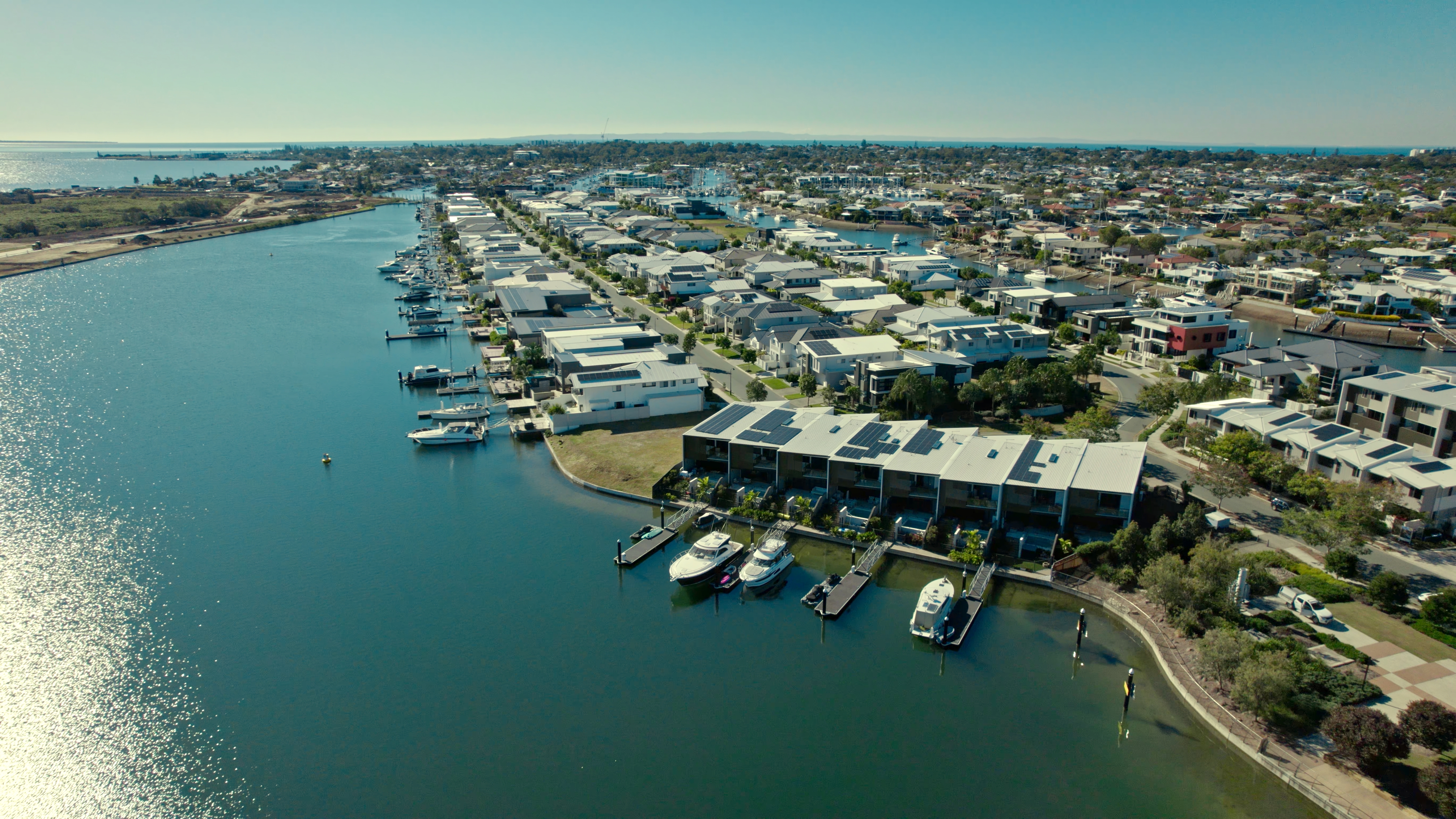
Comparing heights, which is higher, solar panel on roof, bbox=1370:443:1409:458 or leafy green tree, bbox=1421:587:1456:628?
solar panel on roof, bbox=1370:443:1409:458

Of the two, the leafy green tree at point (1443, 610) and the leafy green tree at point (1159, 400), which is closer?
the leafy green tree at point (1443, 610)

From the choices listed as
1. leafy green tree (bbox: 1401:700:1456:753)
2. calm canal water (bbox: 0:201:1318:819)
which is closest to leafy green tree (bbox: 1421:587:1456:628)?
leafy green tree (bbox: 1401:700:1456:753)

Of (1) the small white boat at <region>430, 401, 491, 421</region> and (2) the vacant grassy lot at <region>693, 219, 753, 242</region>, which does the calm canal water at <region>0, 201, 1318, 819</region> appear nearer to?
(1) the small white boat at <region>430, 401, 491, 421</region>

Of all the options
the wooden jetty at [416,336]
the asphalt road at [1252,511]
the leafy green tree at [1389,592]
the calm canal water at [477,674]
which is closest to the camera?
the calm canal water at [477,674]

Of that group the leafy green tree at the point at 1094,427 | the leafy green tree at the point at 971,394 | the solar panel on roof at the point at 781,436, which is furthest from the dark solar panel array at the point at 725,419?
the leafy green tree at the point at 1094,427

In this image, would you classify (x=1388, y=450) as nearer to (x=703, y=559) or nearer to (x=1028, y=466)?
(x=1028, y=466)

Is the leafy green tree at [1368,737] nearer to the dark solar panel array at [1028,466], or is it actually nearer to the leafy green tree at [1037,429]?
the dark solar panel array at [1028,466]

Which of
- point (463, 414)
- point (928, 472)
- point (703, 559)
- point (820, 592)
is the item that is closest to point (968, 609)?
point (820, 592)
